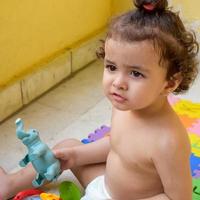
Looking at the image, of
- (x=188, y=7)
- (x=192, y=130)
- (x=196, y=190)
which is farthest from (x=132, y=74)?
(x=188, y=7)

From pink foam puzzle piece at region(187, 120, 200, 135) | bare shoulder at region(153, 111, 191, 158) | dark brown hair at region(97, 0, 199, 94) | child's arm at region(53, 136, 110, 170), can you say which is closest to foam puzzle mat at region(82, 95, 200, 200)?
pink foam puzzle piece at region(187, 120, 200, 135)

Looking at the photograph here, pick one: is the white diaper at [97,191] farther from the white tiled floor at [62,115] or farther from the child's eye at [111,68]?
the child's eye at [111,68]

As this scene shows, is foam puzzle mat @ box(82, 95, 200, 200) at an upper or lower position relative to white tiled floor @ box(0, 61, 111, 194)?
upper

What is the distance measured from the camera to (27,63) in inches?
53.6

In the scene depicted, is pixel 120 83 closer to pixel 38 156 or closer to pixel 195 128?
pixel 38 156

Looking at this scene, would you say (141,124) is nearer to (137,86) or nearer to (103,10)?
(137,86)

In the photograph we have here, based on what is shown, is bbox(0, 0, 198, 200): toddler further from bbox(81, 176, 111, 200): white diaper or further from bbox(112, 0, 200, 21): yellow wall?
bbox(112, 0, 200, 21): yellow wall

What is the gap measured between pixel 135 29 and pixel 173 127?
0.17 m

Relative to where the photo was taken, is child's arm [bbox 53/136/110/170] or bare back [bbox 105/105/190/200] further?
child's arm [bbox 53/136/110/170]

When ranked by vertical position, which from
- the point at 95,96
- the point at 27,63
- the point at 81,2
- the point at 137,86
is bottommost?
the point at 95,96

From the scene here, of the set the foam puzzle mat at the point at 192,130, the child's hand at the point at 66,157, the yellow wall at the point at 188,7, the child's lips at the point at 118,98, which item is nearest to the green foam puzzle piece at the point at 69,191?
the child's hand at the point at 66,157

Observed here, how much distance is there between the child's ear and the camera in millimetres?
689

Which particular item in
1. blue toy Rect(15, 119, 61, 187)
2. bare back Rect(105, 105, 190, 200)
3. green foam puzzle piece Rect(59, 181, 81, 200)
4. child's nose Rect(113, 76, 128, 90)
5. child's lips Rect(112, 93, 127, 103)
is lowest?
green foam puzzle piece Rect(59, 181, 81, 200)

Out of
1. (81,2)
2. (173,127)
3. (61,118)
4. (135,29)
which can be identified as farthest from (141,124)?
(81,2)
